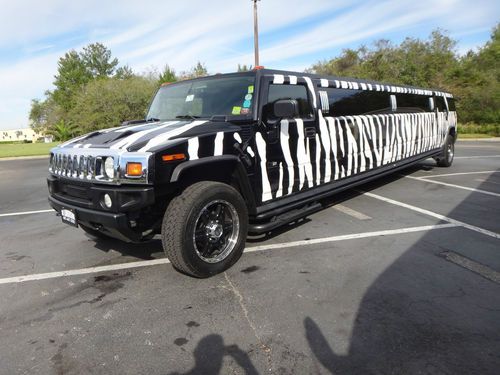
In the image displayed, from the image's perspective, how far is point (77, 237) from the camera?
496 centimetres

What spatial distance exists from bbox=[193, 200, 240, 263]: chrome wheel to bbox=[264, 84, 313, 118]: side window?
118 centimetres

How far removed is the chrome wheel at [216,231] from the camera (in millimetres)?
3518

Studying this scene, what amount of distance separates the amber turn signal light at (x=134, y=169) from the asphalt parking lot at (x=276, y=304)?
110 cm

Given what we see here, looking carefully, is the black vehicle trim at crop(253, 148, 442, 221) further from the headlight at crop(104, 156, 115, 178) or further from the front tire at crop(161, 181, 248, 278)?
the headlight at crop(104, 156, 115, 178)

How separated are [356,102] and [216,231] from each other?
3.30m

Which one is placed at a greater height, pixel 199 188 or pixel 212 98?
pixel 212 98

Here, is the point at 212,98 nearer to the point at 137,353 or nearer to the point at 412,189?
the point at 137,353

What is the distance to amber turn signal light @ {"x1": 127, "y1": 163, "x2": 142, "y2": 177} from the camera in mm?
3023

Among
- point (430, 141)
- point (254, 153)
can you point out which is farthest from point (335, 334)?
point (430, 141)

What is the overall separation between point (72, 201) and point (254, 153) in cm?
186

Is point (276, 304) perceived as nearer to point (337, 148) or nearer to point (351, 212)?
point (337, 148)

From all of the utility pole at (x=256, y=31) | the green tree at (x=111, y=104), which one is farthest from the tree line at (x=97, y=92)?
the utility pole at (x=256, y=31)

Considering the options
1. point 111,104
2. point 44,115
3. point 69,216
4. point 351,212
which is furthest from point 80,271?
point 44,115

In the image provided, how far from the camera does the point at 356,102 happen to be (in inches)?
222
